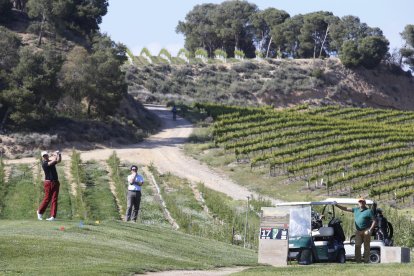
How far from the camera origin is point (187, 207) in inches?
1677

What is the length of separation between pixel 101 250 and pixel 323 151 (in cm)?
4337

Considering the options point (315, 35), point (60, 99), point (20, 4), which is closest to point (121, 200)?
point (60, 99)

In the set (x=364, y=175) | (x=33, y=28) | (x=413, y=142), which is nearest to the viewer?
(x=364, y=175)

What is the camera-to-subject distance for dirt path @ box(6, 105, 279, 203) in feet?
168

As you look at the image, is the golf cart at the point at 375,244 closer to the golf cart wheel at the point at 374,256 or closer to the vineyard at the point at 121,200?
the golf cart wheel at the point at 374,256

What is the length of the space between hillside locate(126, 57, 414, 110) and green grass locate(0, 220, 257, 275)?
66.6 metres

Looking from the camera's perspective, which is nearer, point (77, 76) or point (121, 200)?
point (121, 200)

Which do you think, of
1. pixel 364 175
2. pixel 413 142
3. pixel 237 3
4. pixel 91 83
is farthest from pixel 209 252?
pixel 237 3

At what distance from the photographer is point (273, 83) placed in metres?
98.9

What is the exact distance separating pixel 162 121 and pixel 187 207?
32442 millimetres

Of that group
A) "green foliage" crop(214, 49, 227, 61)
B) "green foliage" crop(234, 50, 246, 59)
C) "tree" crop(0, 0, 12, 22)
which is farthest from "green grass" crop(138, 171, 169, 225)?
"green foliage" crop(234, 50, 246, 59)

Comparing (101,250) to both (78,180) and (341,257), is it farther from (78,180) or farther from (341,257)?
(78,180)

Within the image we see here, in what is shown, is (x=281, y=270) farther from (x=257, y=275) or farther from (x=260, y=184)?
(x=260, y=184)

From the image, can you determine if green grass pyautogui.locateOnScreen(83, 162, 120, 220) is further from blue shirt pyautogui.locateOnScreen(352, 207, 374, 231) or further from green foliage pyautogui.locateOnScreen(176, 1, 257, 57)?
green foliage pyautogui.locateOnScreen(176, 1, 257, 57)
